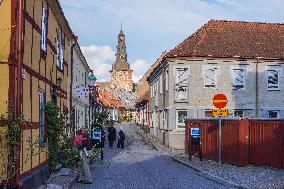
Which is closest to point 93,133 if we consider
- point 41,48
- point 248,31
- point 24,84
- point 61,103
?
point 61,103

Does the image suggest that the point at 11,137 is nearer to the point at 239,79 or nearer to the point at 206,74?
the point at 206,74

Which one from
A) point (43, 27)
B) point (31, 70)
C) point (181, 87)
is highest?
point (43, 27)

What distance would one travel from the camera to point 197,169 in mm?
16328

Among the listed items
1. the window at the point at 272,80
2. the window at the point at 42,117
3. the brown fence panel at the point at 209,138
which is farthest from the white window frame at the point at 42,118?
the window at the point at 272,80

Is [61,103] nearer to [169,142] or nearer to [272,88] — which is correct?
[169,142]

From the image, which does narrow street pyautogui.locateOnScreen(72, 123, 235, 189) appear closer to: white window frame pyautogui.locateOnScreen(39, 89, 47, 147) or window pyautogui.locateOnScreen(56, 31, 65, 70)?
white window frame pyautogui.locateOnScreen(39, 89, 47, 147)

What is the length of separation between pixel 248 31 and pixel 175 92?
333 inches

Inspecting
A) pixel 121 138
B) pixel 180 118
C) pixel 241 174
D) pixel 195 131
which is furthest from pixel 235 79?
pixel 241 174

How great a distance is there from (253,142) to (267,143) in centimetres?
77

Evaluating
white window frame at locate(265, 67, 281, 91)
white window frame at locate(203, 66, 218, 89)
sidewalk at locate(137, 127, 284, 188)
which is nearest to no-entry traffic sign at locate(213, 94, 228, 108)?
sidewalk at locate(137, 127, 284, 188)

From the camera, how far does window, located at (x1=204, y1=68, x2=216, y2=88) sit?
28.8m

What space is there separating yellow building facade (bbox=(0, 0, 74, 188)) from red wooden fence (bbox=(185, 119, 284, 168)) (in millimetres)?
6927

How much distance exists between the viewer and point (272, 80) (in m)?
29.8

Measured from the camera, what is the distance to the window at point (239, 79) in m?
29.2
